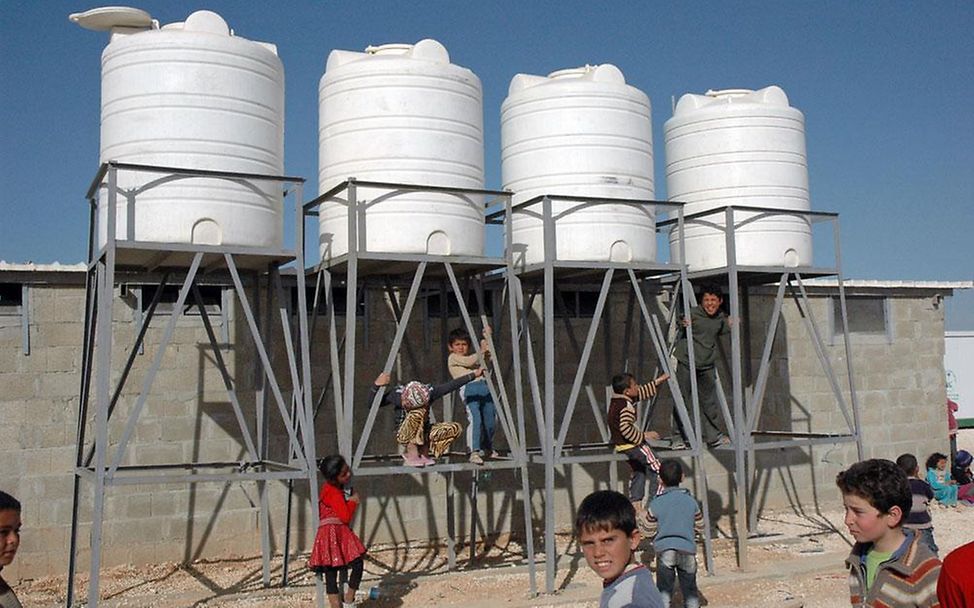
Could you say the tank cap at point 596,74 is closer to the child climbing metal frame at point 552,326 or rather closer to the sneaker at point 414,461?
the child climbing metal frame at point 552,326

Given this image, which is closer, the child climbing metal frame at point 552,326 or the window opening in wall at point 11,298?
the child climbing metal frame at point 552,326

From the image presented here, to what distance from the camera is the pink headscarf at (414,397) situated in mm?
8977

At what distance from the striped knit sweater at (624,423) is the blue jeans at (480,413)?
1.23 meters

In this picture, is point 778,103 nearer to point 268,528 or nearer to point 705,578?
point 705,578

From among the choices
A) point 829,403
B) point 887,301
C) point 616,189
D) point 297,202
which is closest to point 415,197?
point 297,202

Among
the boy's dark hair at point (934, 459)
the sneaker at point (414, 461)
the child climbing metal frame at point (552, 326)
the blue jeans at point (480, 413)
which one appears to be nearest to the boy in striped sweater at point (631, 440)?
the child climbing metal frame at point (552, 326)

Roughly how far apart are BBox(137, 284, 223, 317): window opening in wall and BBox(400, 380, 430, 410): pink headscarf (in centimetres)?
251

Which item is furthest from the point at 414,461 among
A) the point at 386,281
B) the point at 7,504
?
the point at 7,504

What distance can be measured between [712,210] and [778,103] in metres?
1.76

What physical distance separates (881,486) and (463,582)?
6.31m

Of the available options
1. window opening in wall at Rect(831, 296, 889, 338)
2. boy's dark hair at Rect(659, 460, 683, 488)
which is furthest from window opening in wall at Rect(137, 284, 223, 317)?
window opening in wall at Rect(831, 296, 889, 338)

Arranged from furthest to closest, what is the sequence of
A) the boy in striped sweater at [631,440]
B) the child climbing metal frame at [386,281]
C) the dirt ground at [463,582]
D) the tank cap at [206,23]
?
the boy in striped sweater at [631,440], the dirt ground at [463,582], the child climbing metal frame at [386,281], the tank cap at [206,23]

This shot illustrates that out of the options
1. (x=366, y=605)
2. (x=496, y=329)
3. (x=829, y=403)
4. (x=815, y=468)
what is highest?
(x=496, y=329)

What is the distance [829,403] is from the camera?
13.5 metres
